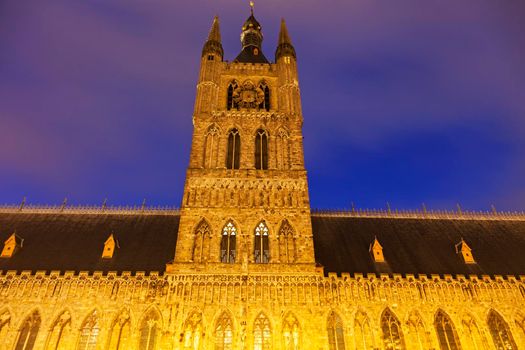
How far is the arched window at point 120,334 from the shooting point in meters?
23.3


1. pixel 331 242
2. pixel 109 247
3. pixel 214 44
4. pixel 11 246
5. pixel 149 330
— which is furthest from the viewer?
pixel 214 44

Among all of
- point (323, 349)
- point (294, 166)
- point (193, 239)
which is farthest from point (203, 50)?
point (323, 349)

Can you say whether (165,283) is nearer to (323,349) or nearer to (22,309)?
(22,309)

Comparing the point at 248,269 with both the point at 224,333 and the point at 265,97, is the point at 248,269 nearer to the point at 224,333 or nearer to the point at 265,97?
the point at 224,333

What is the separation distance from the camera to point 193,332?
2323 centimetres

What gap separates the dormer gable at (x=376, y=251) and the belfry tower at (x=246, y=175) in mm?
5725

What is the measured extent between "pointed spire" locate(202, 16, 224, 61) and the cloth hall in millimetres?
5143

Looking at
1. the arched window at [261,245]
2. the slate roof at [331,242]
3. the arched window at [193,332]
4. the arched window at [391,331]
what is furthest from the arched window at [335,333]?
the arched window at [193,332]

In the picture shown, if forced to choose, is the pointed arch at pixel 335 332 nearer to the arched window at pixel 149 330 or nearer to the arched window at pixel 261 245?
the arched window at pixel 261 245

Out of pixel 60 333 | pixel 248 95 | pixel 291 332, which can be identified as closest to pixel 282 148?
pixel 248 95

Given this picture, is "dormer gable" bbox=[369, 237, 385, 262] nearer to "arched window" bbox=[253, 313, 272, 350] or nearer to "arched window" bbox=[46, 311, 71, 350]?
"arched window" bbox=[253, 313, 272, 350]

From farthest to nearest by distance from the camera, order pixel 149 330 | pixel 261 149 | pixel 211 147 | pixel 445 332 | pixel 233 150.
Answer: pixel 261 149
pixel 233 150
pixel 211 147
pixel 445 332
pixel 149 330

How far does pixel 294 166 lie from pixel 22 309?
2068 cm

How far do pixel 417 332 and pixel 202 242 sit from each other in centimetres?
1518
